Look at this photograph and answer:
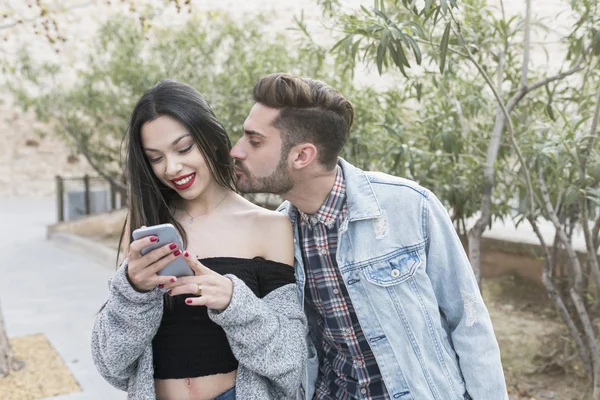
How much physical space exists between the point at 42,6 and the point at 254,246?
4.21 m

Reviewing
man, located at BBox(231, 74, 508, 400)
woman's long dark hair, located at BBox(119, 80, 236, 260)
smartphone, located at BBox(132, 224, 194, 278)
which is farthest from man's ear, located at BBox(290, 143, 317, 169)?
smartphone, located at BBox(132, 224, 194, 278)

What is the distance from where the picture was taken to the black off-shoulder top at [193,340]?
183 cm

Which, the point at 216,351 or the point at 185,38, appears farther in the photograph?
the point at 185,38

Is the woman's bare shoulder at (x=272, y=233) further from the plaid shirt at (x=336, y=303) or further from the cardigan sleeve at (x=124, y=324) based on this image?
the cardigan sleeve at (x=124, y=324)

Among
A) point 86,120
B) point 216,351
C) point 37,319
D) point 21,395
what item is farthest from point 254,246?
point 86,120

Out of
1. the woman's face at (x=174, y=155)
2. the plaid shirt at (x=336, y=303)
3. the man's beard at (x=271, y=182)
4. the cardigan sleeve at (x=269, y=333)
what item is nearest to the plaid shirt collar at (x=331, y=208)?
the plaid shirt at (x=336, y=303)

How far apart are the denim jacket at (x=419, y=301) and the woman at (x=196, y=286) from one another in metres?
0.22

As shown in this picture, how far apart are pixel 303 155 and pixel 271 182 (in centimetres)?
12

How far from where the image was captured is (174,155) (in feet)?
6.16

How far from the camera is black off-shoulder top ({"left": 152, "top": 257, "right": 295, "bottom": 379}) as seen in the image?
6.01ft

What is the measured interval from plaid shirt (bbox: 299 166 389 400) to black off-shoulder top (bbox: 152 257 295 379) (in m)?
0.16

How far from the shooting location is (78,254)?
10438 millimetres

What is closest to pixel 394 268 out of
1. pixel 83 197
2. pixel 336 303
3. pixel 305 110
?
pixel 336 303

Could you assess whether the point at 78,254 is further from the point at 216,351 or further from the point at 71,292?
the point at 216,351
